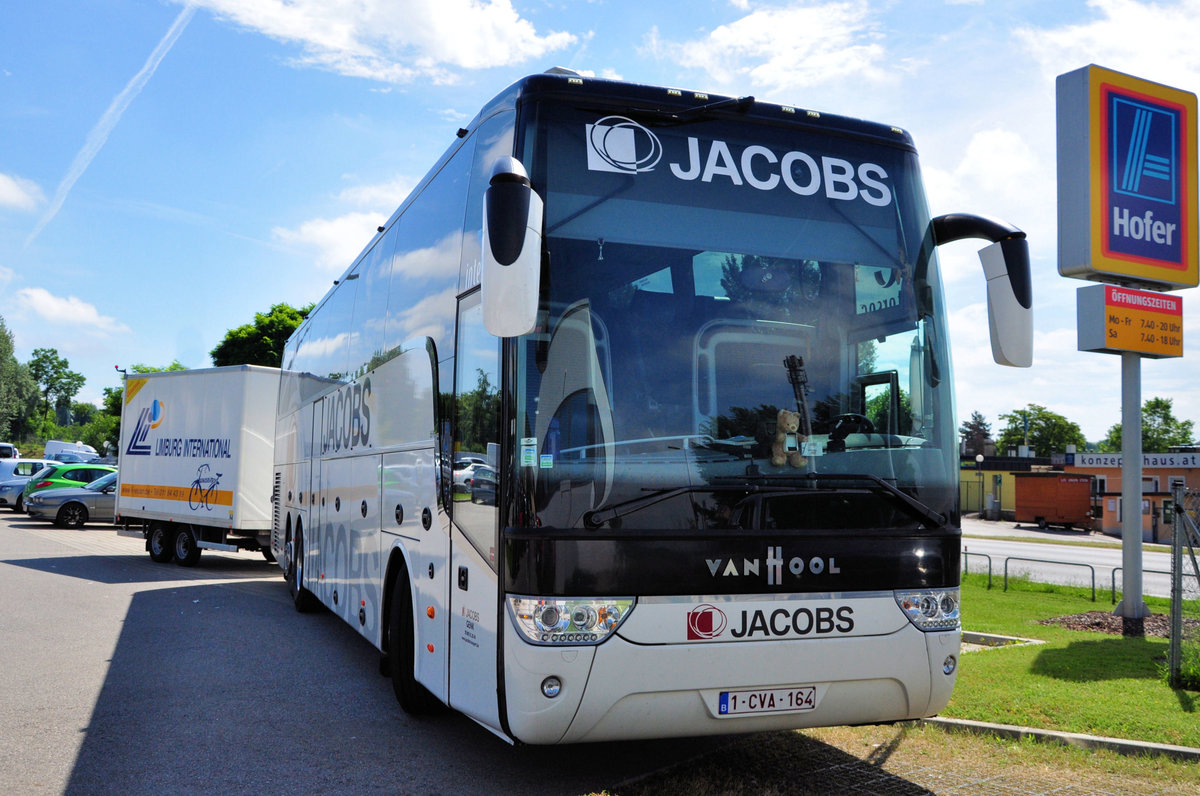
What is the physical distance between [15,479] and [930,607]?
41.0 m

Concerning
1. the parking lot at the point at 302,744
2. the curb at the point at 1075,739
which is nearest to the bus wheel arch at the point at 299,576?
the parking lot at the point at 302,744

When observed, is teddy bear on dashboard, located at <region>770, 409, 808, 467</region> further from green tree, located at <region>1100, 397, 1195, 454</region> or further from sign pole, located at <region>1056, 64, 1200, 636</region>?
green tree, located at <region>1100, 397, 1195, 454</region>

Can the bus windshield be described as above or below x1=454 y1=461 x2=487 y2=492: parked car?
above

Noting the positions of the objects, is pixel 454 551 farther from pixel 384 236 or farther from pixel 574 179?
pixel 384 236

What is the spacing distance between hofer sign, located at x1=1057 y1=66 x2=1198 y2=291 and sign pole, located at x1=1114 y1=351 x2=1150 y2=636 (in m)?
1.47

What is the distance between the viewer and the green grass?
686 centimetres

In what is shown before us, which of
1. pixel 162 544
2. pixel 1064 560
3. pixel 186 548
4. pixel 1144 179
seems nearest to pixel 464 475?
pixel 1144 179

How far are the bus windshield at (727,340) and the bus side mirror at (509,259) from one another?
0.39m

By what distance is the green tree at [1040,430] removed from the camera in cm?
11294

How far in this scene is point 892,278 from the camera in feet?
18.0

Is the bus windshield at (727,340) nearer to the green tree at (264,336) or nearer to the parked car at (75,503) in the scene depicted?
the parked car at (75,503)

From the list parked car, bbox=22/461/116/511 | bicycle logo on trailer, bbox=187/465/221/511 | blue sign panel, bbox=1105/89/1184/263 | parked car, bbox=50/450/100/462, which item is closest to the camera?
blue sign panel, bbox=1105/89/1184/263

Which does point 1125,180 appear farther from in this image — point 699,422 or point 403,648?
point 403,648

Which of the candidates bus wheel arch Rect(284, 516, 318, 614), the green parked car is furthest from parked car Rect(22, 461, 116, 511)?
bus wheel arch Rect(284, 516, 318, 614)
